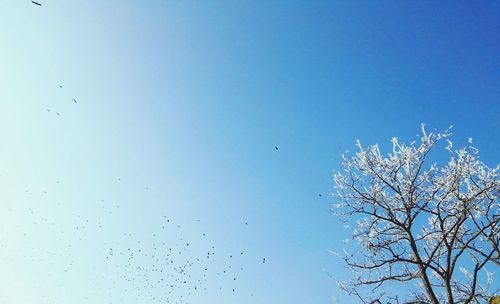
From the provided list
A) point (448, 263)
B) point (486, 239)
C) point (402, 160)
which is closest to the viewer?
point (448, 263)

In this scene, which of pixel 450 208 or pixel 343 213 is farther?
pixel 343 213

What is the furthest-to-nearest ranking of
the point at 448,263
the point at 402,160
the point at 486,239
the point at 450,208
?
1. the point at 486,239
2. the point at 402,160
3. the point at 450,208
4. the point at 448,263

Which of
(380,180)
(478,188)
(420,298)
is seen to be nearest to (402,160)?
(380,180)

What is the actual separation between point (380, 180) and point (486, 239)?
15.7 ft

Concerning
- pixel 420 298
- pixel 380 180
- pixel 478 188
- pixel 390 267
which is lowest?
pixel 420 298

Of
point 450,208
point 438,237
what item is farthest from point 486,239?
point 450,208

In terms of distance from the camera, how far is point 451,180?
1209cm

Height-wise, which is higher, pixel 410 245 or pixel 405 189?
pixel 405 189

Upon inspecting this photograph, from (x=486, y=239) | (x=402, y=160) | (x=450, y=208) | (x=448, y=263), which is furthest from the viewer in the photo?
(x=486, y=239)

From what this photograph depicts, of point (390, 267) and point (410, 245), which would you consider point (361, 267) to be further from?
point (410, 245)

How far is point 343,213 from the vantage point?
13398 millimetres

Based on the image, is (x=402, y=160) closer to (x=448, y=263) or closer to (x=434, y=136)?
(x=434, y=136)

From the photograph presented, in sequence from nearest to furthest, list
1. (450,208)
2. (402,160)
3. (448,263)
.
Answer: (448,263)
(450,208)
(402,160)

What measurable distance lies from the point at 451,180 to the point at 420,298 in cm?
385
